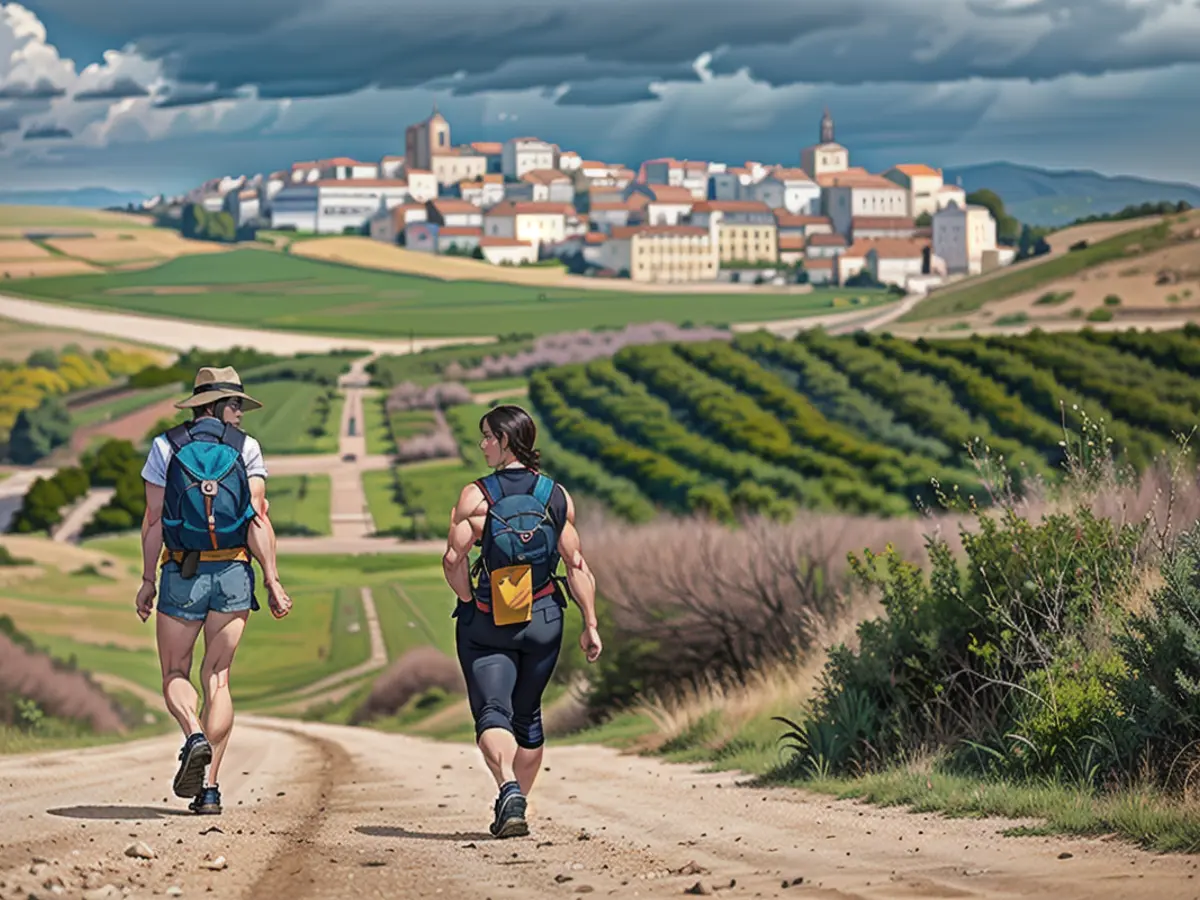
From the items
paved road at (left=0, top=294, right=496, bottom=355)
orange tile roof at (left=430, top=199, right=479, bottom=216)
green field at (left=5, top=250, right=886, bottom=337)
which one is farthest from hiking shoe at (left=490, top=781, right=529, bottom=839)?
orange tile roof at (left=430, top=199, right=479, bottom=216)

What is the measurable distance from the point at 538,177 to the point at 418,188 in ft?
44.9

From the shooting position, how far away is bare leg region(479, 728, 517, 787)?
856 cm

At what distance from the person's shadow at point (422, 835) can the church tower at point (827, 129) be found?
580 ft

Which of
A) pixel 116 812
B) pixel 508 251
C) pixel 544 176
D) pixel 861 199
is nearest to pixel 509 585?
pixel 116 812

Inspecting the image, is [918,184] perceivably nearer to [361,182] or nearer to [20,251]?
[361,182]

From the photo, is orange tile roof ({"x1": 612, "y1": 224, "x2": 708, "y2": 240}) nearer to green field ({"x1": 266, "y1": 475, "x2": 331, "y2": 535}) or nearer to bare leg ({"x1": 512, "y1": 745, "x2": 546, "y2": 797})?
green field ({"x1": 266, "y1": 475, "x2": 331, "y2": 535})

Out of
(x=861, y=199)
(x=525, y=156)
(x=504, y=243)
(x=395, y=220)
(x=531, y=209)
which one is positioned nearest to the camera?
(x=504, y=243)

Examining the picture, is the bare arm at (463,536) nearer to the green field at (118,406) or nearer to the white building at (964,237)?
the green field at (118,406)

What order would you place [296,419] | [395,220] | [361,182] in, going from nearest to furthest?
[296,419], [395,220], [361,182]

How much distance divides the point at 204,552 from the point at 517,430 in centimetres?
170

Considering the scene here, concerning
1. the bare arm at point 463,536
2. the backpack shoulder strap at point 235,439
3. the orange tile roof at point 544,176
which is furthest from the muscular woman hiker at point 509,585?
the orange tile roof at point 544,176

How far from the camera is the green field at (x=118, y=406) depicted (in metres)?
95.1

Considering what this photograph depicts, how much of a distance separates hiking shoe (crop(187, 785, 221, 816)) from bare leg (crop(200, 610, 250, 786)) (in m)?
0.08

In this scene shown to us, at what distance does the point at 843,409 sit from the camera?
323 feet
